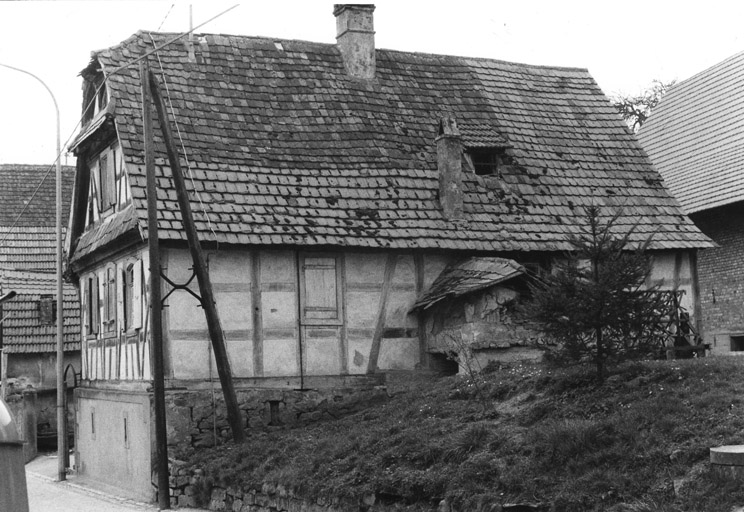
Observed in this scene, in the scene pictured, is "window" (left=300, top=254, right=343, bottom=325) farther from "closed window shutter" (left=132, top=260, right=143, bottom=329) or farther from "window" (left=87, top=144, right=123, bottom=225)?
"window" (left=87, top=144, right=123, bottom=225)

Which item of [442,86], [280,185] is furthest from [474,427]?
[442,86]

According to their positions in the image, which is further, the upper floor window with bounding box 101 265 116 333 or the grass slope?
the upper floor window with bounding box 101 265 116 333

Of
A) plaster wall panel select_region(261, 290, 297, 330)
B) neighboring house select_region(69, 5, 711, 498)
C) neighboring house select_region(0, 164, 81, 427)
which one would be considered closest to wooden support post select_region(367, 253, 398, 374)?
neighboring house select_region(69, 5, 711, 498)

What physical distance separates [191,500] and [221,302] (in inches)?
161

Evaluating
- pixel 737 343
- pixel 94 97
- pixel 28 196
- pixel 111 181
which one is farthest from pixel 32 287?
pixel 737 343

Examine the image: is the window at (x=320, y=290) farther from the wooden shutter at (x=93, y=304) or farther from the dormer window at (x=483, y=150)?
the wooden shutter at (x=93, y=304)

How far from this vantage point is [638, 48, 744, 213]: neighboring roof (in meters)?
29.5

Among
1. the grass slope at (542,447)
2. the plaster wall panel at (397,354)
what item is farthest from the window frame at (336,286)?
the grass slope at (542,447)

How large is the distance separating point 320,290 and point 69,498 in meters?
6.32

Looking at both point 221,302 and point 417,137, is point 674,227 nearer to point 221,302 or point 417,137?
point 417,137

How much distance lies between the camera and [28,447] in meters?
31.2

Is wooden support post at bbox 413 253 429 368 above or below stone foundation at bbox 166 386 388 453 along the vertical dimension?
above

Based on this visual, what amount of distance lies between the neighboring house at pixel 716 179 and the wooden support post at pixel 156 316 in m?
15.0

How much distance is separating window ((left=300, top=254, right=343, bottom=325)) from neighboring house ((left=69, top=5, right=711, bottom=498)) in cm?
3
